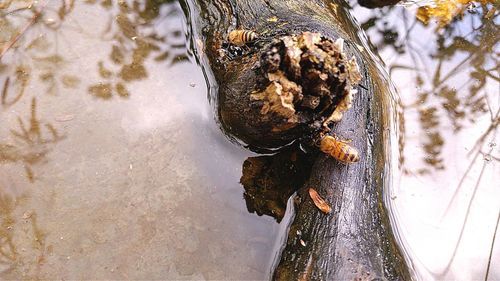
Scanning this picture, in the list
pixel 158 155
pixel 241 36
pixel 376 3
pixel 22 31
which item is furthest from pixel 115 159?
pixel 376 3

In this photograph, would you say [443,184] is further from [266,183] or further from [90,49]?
[90,49]

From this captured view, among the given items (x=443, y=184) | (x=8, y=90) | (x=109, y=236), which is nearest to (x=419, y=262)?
(x=443, y=184)

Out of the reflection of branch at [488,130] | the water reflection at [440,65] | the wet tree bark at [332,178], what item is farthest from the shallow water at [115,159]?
the reflection of branch at [488,130]

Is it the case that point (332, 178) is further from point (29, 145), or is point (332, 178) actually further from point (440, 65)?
point (29, 145)

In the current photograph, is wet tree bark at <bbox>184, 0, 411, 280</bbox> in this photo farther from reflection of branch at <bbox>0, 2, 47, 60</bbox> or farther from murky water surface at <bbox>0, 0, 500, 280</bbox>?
reflection of branch at <bbox>0, 2, 47, 60</bbox>

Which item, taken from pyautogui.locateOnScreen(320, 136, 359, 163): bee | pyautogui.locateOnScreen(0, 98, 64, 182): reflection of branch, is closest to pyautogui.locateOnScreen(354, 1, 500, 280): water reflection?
pyautogui.locateOnScreen(320, 136, 359, 163): bee

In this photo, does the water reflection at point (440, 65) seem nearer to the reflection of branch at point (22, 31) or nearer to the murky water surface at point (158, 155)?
the murky water surface at point (158, 155)
